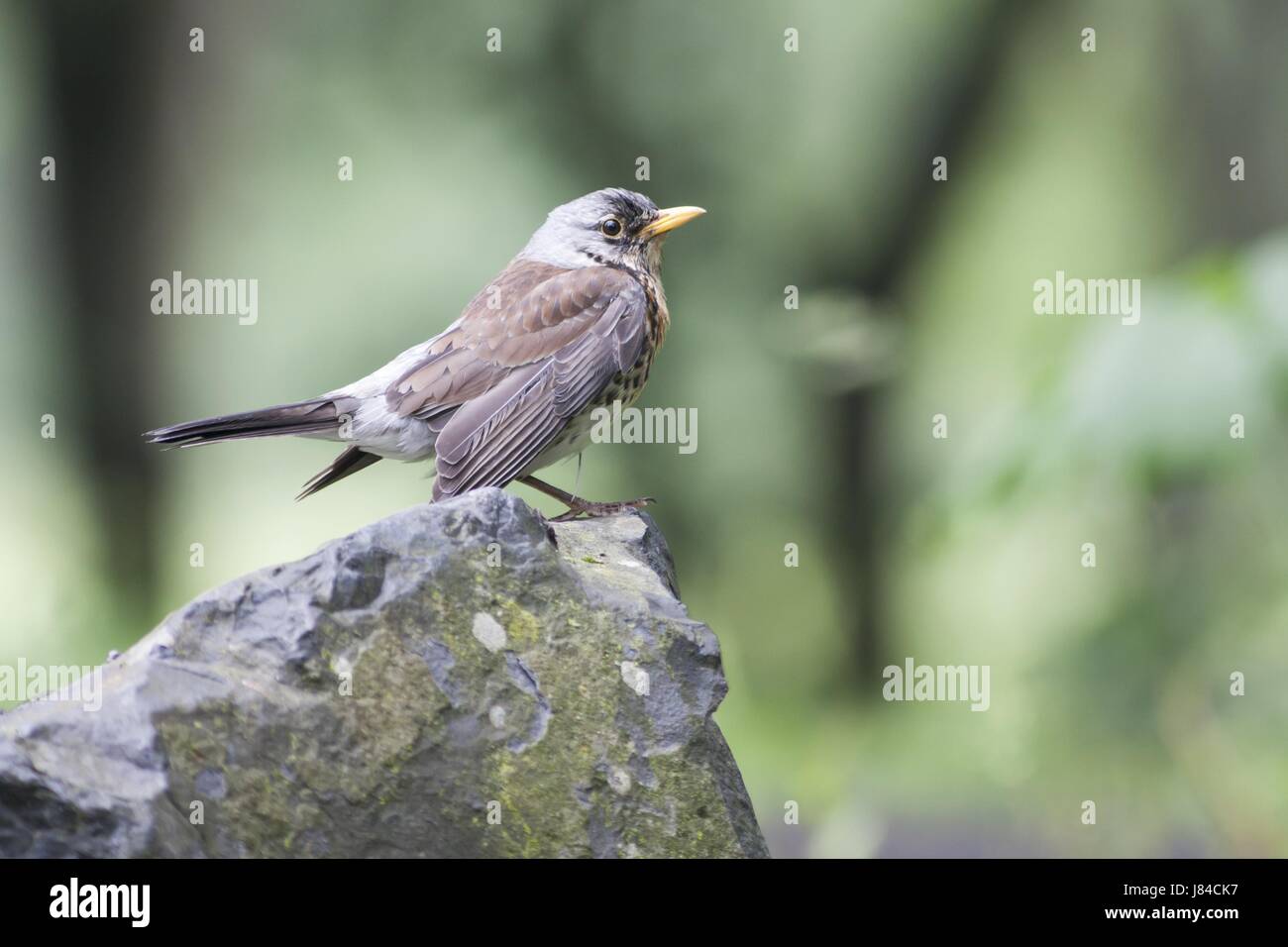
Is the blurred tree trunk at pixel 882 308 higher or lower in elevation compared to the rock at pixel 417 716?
higher

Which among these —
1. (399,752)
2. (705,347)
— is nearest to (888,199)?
(705,347)

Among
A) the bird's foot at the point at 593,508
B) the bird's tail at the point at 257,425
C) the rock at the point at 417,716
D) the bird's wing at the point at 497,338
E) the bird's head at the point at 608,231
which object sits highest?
the bird's head at the point at 608,231

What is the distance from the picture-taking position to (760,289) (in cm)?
1041

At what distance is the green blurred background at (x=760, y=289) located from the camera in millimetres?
9117

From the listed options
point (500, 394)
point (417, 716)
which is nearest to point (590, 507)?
point (500, 394)

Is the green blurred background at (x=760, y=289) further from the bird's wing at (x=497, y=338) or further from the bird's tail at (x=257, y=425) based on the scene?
the bird's tail at (x=257, y=425)

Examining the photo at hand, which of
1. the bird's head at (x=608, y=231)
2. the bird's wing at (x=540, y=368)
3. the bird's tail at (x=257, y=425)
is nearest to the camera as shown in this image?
the bird's tail at (x=257, y=425)

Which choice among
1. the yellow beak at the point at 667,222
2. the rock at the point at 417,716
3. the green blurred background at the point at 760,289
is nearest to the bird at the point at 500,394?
the yellow beak at the point at 667,222

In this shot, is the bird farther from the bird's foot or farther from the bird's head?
the bird's head

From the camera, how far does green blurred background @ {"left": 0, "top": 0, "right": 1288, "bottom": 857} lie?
29.9ft

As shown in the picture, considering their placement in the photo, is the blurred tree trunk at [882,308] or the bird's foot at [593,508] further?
the blurred tree trunk at [882,308]

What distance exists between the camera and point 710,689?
3789 mm

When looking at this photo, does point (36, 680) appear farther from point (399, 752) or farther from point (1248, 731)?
point (1248, 731)

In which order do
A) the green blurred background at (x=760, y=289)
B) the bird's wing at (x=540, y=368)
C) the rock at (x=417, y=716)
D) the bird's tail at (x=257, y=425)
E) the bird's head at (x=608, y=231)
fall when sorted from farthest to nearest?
the green blurred background at (x=760, y=289), the bird's head at (x=608, y=231), the bird's wing at (x=540, y=368), the bird's tail at (x=257, y=425), the rock at (x=417, y=716)
